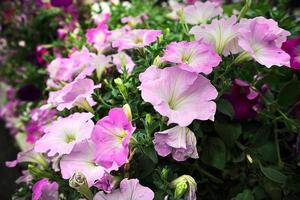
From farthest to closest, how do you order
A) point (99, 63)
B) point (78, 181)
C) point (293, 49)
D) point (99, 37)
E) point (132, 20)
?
point (132, 20)
point (99, 37)
point (99, 63)
point (293, 49)
point (78, 181)

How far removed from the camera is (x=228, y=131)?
1.00 metres

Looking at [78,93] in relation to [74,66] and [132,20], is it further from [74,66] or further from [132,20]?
[132,20]

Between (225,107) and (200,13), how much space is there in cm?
36

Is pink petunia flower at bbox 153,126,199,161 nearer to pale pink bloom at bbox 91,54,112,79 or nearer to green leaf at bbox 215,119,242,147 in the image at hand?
green leaf at bbox 215,119,242,147

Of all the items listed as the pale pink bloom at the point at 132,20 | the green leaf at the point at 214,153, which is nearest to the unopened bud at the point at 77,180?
the green leaf at the point at 214,153

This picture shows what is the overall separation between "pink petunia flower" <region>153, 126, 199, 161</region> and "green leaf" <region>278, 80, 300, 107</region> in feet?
1.19

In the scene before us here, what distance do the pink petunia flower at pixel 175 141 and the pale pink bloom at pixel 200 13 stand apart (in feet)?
1.53

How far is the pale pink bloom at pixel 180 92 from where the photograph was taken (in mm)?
802

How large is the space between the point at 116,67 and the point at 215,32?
329 mm

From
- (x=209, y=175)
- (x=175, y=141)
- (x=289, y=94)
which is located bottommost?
(x=209, y=175)

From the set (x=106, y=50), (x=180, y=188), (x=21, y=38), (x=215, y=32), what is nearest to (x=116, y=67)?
(x=106, y=50)

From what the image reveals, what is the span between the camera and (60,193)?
1.03 m

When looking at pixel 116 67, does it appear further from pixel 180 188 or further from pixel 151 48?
pixel 180 188

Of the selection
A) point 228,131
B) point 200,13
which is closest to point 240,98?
point 228,131
